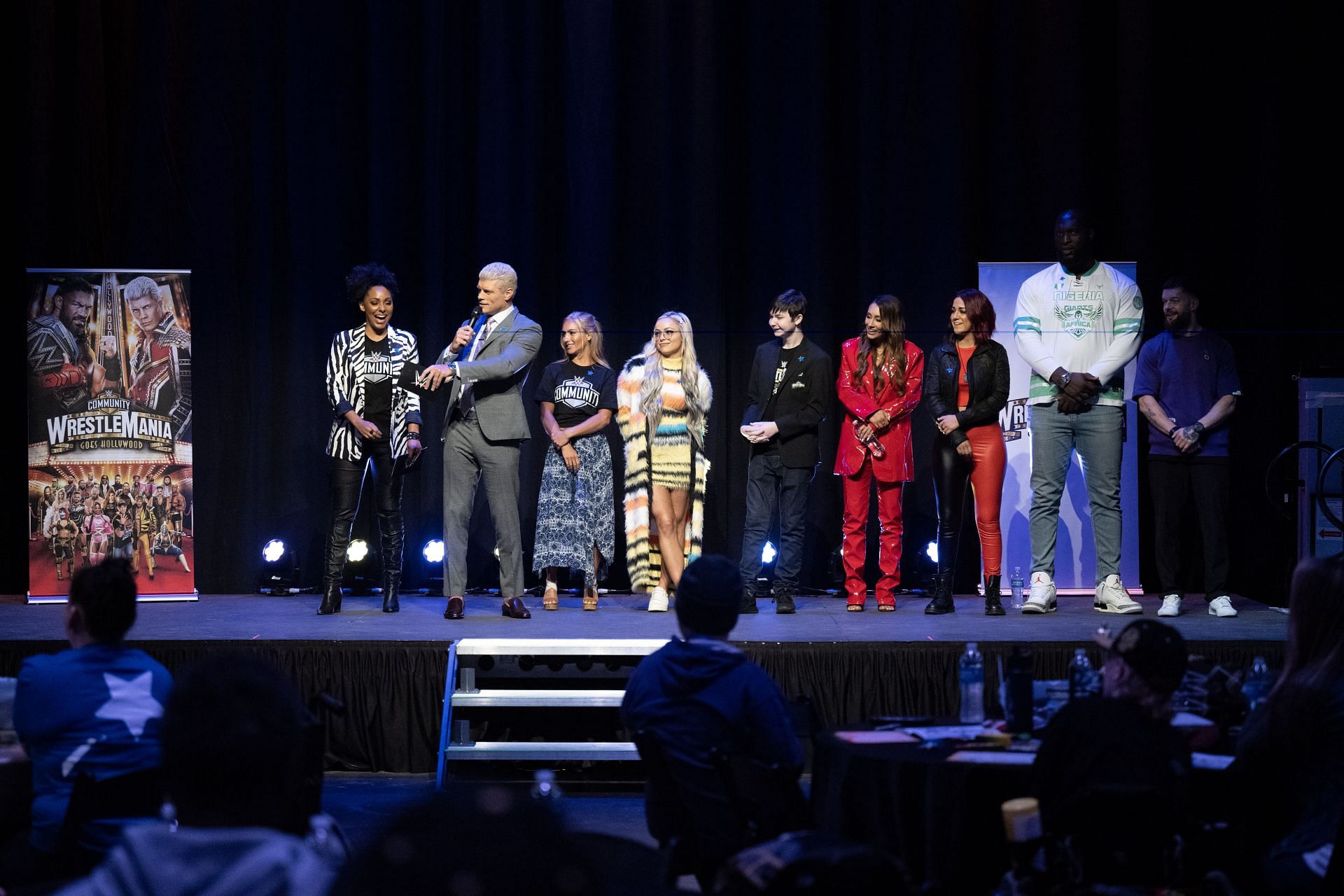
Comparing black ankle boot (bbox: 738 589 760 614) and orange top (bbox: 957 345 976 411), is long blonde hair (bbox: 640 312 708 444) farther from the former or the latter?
orange top (bbox: 957 345 976 411)

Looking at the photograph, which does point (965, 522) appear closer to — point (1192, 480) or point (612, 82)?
point (1192, 480)

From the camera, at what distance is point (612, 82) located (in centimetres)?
834

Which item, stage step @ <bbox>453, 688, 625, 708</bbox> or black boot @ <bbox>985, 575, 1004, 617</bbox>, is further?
black boot @ <bbox>985, 575, 1004, 617</bbox>

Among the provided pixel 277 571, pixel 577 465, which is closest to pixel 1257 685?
pixel 577 465

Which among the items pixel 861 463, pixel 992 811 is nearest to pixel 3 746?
pixel 992 811

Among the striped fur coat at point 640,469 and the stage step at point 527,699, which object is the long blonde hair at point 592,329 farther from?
the stage step at point 527,699

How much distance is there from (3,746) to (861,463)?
14.5 ft

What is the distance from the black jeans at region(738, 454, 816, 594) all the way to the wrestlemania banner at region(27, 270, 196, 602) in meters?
3.06

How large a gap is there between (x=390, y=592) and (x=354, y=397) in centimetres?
102

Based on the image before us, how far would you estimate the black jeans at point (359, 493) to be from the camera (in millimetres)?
6930

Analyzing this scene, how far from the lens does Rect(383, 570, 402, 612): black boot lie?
23.2 feet

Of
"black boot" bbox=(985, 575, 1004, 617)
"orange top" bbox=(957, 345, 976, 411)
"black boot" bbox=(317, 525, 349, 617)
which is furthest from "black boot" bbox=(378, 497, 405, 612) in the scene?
"black boot" bbox=(985, 575, 1004, 617)

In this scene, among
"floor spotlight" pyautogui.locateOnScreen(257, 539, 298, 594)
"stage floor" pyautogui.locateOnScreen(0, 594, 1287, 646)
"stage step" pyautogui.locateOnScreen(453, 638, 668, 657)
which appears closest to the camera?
"stage step" pyautogui.locateOnScreen(453, 638, 668, 657)

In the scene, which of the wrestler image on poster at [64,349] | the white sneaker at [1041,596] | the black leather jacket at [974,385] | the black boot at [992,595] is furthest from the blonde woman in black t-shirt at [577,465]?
the wrestler image on poster at [64,349]
